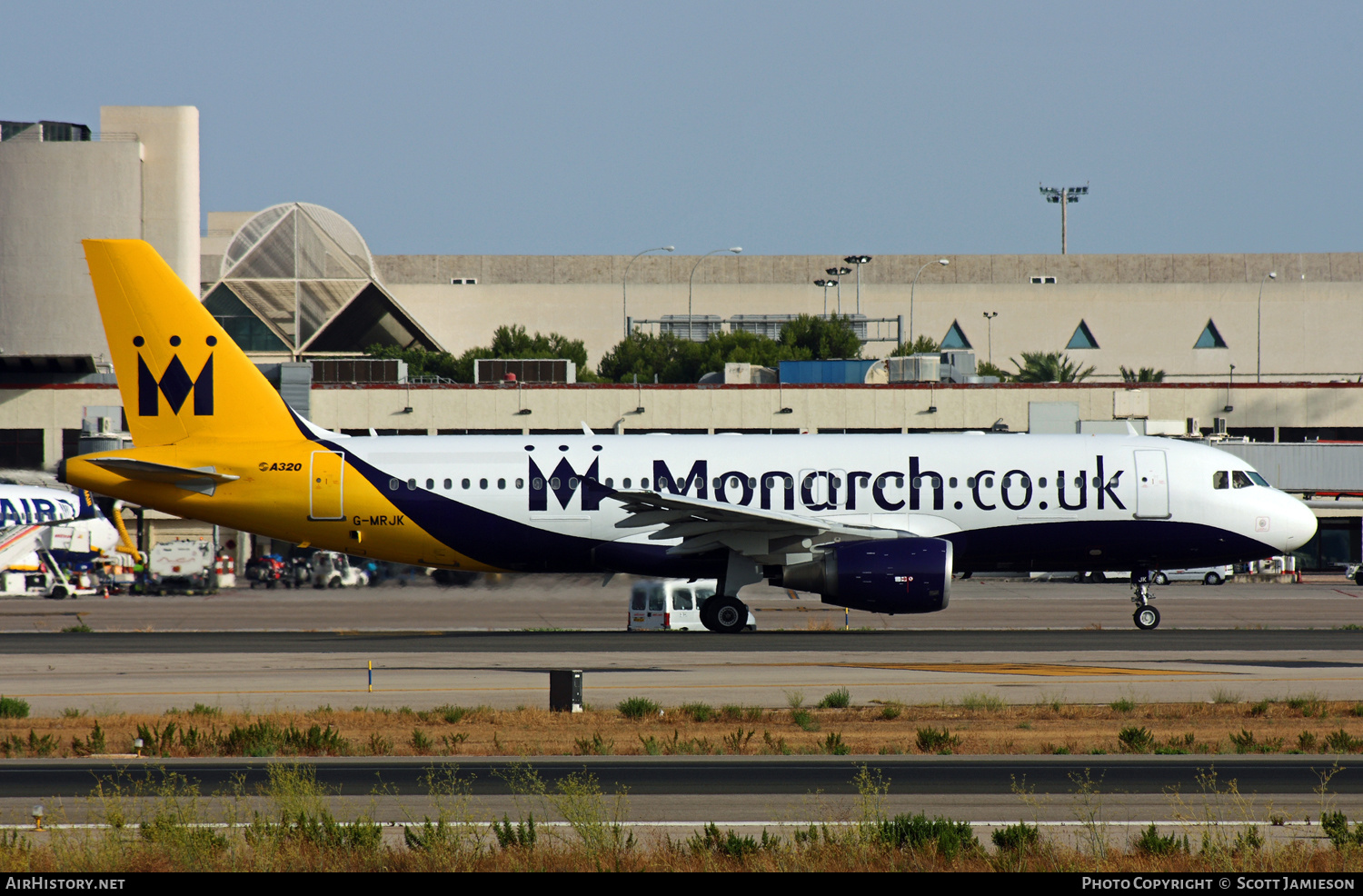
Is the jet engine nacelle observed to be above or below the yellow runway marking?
above

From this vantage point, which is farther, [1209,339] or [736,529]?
[1209,339]

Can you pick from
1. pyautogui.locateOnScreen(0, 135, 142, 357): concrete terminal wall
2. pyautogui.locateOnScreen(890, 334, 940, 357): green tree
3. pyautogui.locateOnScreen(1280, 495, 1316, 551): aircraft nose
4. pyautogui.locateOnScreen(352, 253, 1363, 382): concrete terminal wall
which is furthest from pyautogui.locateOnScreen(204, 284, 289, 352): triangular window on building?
pyautogui.locateOnScreen(1280, 495, 1316, 551): aircraft nose

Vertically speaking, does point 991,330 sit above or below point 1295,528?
above

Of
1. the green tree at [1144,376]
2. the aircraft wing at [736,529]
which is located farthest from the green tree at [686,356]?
the aircraft wing at [736,529]

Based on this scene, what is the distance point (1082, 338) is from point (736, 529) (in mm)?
96883

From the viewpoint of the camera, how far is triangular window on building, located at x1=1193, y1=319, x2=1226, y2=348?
118438 millimetres

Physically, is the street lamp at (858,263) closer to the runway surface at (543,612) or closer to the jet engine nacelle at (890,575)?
the runway surface at (543,612)

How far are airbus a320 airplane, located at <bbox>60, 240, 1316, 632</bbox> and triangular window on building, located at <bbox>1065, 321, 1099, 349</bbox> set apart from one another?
90675mm

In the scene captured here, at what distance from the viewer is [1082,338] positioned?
392ft

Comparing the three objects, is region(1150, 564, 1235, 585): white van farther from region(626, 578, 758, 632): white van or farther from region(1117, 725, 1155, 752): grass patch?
region(1117, 725, 1155, 752): grass patch

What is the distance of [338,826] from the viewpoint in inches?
450

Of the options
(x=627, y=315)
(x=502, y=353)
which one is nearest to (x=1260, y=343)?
(x=627, y=315)

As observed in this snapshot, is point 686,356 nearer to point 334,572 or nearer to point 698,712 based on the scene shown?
point 334,572

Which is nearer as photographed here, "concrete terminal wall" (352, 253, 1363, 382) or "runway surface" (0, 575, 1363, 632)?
"runway surface" (0, 575, 1363, 632)
